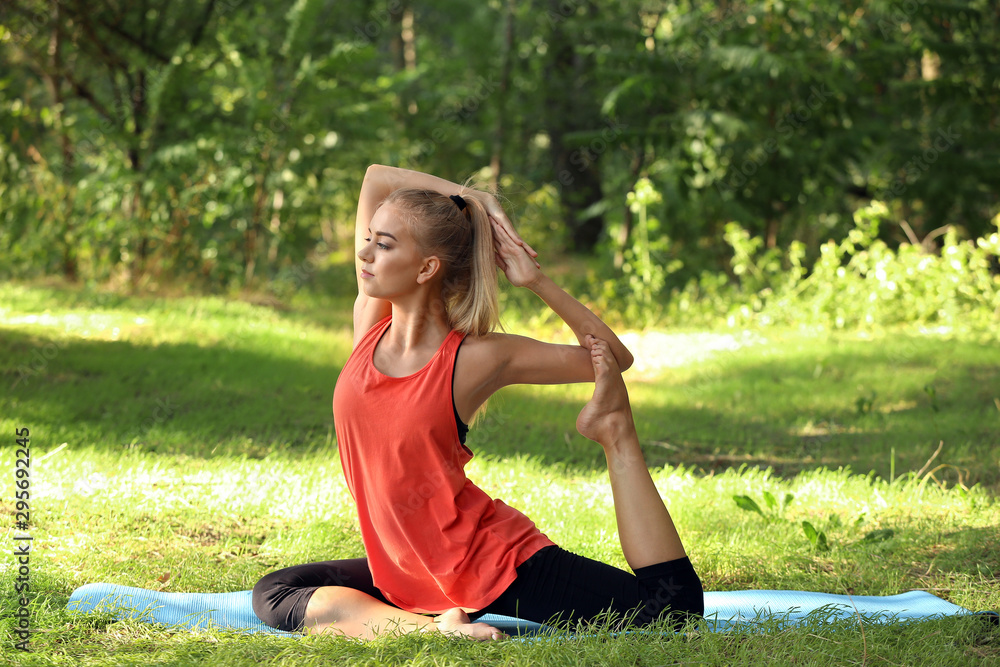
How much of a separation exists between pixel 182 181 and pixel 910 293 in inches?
309

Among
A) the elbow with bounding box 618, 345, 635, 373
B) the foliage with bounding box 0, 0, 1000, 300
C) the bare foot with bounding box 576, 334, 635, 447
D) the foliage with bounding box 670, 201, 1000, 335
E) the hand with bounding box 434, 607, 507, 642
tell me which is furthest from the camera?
the foliage with bounding box 0, 0, 1000, 300

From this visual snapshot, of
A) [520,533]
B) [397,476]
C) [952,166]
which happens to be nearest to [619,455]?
[520,533]

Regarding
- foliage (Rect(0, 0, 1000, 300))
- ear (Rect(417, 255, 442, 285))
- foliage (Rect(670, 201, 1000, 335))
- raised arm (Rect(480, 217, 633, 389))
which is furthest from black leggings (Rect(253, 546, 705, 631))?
foliage (Rect(0, 0, 1000, 300))

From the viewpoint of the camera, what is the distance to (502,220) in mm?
2668

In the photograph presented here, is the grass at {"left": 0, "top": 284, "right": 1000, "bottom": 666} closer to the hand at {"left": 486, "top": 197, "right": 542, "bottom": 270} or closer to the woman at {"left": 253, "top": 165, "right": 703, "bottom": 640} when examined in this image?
the woman at {"left": 253, "top": 165, "right": 703, "bottom": 640}

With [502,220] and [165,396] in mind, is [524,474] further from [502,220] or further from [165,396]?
[165,396]

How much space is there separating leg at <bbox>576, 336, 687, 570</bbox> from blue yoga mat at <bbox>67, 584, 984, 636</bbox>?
30 centimetres

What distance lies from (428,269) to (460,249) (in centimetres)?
13

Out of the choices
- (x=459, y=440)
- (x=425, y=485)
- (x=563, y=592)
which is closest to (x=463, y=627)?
(x=563, y=592)

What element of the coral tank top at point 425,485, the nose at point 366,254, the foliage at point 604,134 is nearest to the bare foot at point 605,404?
the coral tank top at point 425,485

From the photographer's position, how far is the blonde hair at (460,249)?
2594 millimetres

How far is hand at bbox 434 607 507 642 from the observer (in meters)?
2.52

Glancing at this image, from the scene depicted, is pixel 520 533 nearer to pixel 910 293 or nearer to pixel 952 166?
pixel 910 293

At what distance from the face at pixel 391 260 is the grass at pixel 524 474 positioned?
94cm
